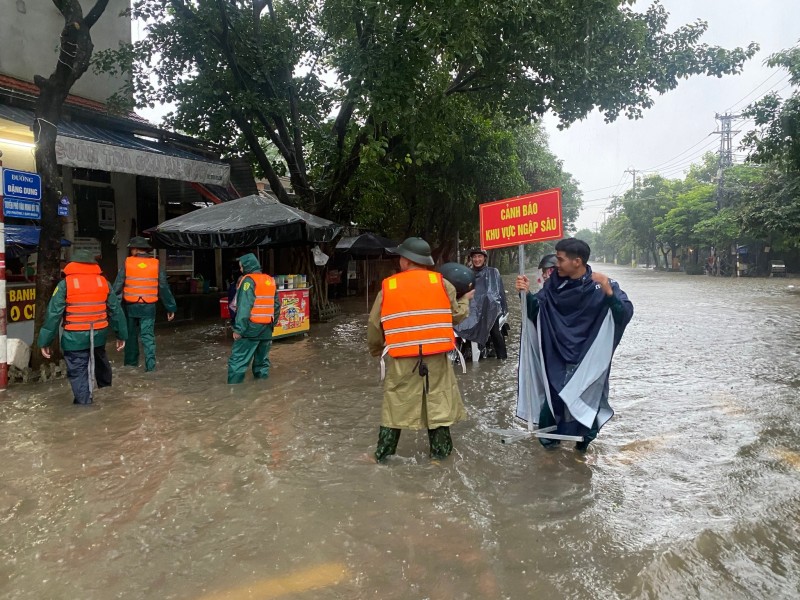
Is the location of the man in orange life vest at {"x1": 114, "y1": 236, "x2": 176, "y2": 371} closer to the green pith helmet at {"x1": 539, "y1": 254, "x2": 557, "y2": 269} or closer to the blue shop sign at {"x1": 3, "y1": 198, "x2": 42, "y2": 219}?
the blue shop sign at {"x1": 3, "y1": 198, "x2": 42, "y2": 219}

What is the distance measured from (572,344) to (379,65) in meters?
6.75

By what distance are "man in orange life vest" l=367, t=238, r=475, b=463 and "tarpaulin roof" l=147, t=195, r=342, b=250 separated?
5563 mm

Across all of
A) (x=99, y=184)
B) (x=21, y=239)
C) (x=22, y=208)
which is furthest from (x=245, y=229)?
(x=99, y=184)

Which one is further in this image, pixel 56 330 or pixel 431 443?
pixel 56 330

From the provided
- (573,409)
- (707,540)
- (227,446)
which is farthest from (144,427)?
(707,540)

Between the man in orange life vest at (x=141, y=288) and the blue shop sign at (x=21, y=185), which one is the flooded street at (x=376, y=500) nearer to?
the man in orange life vest at (x=141, y=288)

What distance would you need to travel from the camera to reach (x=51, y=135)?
702 centimetres

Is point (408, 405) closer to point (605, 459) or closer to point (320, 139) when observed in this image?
point (605, 459)

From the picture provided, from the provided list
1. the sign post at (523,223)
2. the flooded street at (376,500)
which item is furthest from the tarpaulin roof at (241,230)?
the sign post at (523,223)

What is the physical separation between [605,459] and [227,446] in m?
3.04

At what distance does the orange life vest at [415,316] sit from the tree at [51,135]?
532cm

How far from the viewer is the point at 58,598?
101 inches

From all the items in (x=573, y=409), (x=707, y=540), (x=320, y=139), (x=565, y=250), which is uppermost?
(x=320, y=139)

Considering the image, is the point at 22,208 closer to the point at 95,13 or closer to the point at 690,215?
the point at 95,13
